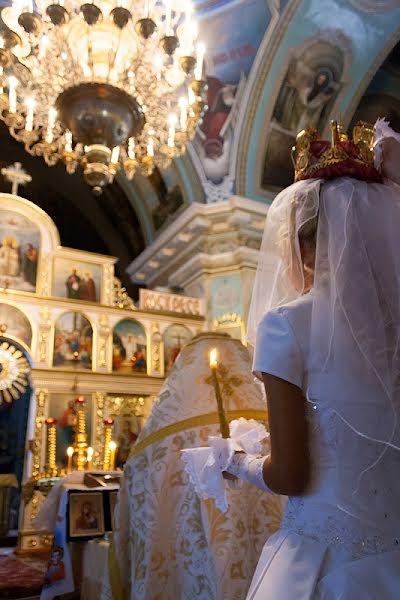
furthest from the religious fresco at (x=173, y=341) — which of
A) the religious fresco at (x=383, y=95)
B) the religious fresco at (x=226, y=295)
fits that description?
the religious fresco at (x=383, y=95)

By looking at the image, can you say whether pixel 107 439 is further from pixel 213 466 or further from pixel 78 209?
pixel 78 209

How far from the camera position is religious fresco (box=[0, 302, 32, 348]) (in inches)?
297

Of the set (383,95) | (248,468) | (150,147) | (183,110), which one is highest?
(383,95)

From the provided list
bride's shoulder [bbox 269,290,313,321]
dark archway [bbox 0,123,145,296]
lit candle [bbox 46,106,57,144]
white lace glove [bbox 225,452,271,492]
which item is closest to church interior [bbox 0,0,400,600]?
lit candle [bbox 46,106,57,144]

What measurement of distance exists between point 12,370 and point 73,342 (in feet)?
3.33

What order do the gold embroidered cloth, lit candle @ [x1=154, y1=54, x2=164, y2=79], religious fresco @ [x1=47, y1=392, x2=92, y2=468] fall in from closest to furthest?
the gold embroidered cloth < lit candle @ [x1=154, y1=54, x2=164, y2=79] < religious fresco @ [x1=47, y1=392, x2=92, y2=468]

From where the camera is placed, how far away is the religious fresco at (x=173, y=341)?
29.0ft

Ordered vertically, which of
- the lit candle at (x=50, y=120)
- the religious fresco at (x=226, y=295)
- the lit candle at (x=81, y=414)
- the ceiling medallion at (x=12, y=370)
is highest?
the lit candle at (x=50, y=120)

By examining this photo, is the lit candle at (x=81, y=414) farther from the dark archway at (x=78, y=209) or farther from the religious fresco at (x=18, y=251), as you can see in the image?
the dark archway at (x=78, y=209)

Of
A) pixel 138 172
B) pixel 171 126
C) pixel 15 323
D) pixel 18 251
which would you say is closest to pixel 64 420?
pixel 15 323

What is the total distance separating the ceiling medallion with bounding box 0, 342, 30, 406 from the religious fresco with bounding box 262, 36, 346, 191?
5.90m

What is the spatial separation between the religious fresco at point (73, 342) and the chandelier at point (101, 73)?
243cm

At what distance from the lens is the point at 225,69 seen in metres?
9.52

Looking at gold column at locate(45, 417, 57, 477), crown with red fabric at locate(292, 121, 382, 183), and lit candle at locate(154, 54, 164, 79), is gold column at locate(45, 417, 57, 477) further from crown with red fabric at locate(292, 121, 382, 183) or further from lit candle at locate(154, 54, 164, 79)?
crown with red fabric at locate(292, 121, 382, 183)
